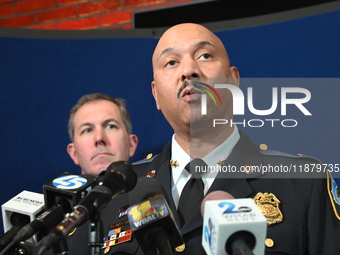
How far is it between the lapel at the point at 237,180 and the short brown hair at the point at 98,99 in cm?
63

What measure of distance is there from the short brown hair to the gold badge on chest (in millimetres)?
823

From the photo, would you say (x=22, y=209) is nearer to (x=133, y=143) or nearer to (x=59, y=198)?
(x=59, y=198)

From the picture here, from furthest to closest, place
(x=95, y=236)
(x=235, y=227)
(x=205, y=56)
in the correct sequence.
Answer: (x=205, y=56) < (x=95, y=236) < (x=235, y=227)

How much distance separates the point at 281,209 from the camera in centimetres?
160

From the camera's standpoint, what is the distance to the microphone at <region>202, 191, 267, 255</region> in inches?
37.1

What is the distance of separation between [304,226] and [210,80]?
52 centimetres

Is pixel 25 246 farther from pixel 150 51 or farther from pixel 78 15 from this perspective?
pixel 78 15

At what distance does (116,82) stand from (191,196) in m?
0.93

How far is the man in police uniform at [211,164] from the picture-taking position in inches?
60.5

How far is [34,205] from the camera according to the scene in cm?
147

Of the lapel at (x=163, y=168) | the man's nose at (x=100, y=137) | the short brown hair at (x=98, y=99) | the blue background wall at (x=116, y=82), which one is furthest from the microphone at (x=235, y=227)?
the short brown hair at (x=98, y=99)

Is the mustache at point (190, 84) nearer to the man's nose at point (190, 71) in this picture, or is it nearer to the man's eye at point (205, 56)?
the man's nose at point (190, 71)

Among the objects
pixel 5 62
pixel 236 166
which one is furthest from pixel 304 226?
pixel 5 62

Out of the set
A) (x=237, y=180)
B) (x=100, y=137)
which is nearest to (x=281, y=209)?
(x=237, y=180)
